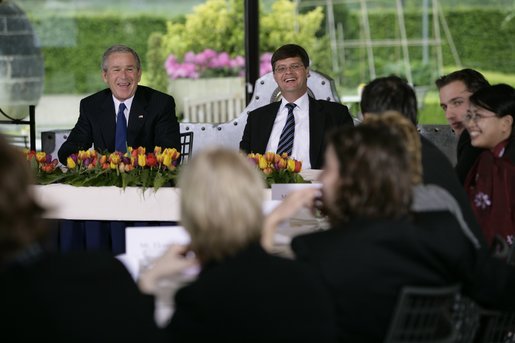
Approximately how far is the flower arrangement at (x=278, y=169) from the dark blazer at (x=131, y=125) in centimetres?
128

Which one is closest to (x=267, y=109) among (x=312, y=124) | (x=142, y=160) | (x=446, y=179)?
(x=312, y=124)

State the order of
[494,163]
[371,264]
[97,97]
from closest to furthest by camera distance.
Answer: [371,264], [494,163], [97,97]

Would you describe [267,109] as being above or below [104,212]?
above

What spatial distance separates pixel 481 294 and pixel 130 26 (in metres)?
6.93

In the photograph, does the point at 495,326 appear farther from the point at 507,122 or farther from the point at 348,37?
the point at 348,37

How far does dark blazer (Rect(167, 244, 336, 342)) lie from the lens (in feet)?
7.09

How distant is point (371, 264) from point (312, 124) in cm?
→ 331

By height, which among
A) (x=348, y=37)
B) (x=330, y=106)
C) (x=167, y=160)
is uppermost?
(x=348, y=37)

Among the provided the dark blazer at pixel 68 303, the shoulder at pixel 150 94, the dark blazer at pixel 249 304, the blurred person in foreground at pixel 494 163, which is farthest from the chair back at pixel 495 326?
the shoulder at pixel 150 94

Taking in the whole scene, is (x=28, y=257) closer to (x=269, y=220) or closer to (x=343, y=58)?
(x=269, y=220)

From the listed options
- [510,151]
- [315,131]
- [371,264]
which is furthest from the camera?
[315,131]

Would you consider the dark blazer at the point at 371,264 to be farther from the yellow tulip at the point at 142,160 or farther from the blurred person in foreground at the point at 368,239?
the yellow tulip at the point at 142,160

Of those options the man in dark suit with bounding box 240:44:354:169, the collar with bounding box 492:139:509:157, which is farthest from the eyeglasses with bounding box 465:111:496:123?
the man in dark suit with bounding box 240:44:354:169

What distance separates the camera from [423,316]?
2.49 meters
